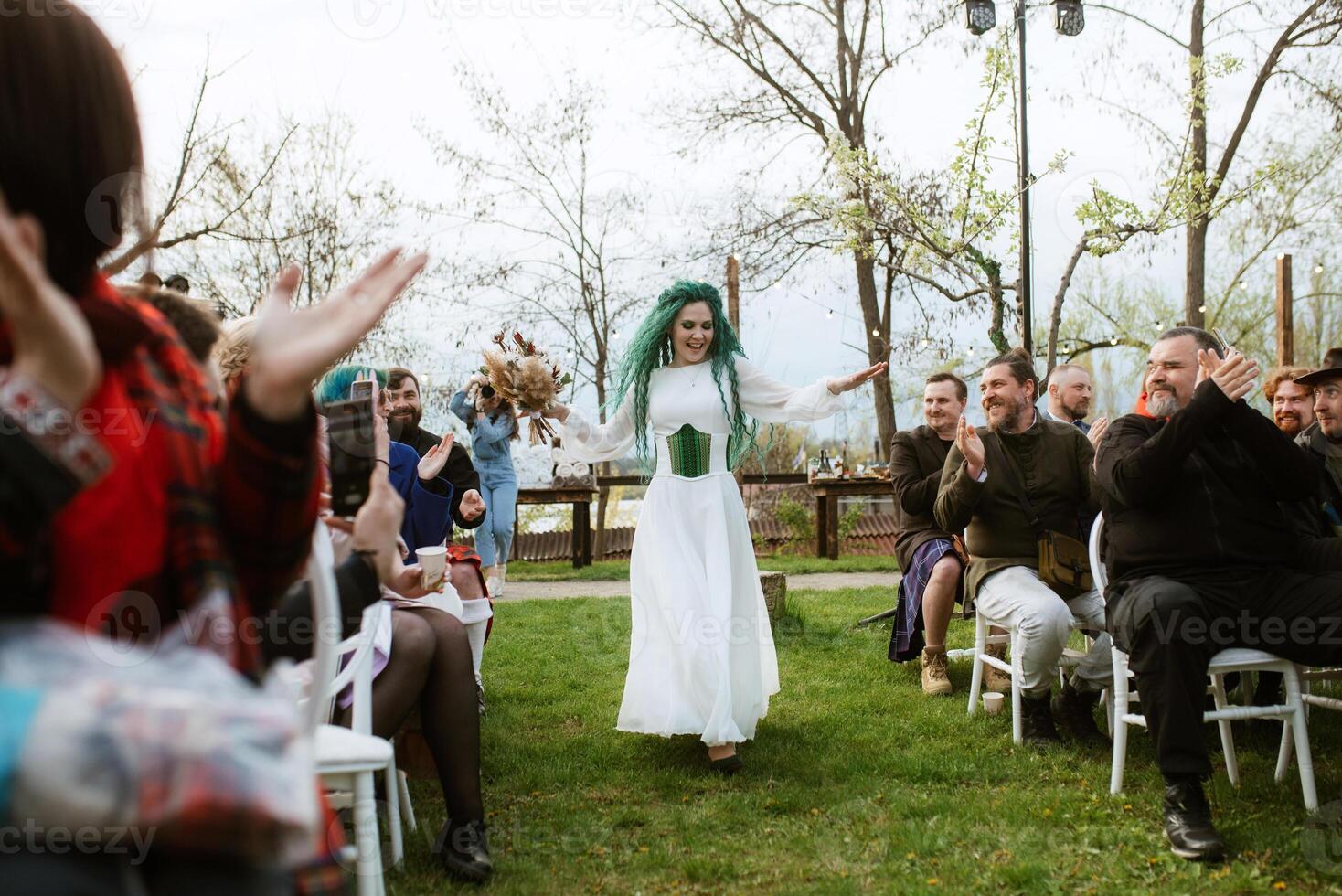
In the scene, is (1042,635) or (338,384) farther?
(1042,635)

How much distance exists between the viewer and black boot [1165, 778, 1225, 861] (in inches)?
130

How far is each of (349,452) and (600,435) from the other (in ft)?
12.0

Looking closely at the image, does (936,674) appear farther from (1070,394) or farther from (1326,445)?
(1326,445)

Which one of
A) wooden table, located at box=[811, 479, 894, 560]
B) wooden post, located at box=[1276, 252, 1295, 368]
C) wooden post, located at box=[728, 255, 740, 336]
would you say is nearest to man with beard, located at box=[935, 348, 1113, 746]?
wooden table, located at box=[811, 479, 894, 560]

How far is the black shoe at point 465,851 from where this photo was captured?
3.26 m

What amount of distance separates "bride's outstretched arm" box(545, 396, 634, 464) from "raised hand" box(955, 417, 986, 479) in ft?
5.12

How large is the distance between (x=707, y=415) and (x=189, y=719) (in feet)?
13.2

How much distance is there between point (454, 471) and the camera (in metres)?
5.14

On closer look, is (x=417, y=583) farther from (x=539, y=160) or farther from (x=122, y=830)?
(x=539, y=160)

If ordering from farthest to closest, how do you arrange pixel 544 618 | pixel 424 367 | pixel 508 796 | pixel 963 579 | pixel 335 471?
pixel 424 367
pixel 544 618
pixel 963 579
pixel 508 796
pixel 335 471

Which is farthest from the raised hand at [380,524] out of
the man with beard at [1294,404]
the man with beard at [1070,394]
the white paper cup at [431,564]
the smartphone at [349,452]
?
the man with beard at [1070,394]

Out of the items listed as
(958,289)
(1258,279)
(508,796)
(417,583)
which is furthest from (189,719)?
(1258,279)

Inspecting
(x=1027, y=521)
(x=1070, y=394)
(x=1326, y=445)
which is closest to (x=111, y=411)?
(x=1027, y=521)

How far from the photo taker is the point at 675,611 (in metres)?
4.65
